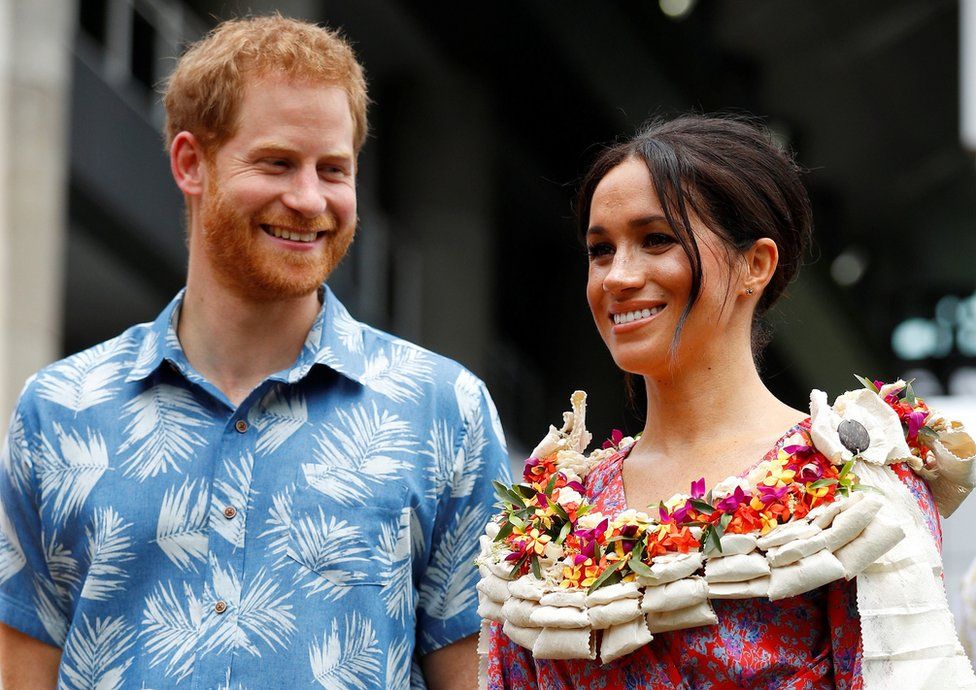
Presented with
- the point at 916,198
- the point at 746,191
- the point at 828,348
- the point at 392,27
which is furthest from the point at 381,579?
the point at 916,198

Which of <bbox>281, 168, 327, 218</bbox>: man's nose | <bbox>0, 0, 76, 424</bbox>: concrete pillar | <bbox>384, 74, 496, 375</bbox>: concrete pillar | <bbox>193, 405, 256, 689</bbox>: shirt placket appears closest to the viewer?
<bbox>193, 405, 256, 689</bbox>: shirt placket

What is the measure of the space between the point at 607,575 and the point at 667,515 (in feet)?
0.50

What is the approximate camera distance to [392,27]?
14.2m

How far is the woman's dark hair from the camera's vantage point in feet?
10.0

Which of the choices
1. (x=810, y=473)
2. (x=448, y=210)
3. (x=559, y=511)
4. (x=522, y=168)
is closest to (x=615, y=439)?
(x=559, y=511)

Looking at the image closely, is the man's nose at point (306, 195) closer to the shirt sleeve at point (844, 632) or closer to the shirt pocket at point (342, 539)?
the shirt pocket at point (342, 539)

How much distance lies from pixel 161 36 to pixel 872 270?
13510 mm

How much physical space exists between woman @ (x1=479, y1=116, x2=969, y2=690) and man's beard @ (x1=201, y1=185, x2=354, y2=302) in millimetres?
753

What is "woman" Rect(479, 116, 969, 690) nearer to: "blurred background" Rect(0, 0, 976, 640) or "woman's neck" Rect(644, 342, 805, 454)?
"woman's neck" Rect(644, 342, 805, 454)

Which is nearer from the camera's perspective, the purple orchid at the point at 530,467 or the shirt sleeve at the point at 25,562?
the purple orchid at the point at 530,467

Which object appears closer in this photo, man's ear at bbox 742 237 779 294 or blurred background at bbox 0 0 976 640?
man's ear at bbox 742 237 779 294

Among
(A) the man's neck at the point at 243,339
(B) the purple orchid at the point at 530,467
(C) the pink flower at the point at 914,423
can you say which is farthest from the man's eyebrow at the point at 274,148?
(C) the pink flower at the point at 914,423

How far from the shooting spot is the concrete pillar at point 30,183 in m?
8.74

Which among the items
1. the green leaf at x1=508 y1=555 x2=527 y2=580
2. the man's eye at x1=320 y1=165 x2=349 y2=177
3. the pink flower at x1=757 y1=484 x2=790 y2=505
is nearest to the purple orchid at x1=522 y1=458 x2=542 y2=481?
the green leaf at x1=508 y1=555 x2=527 y2=580
